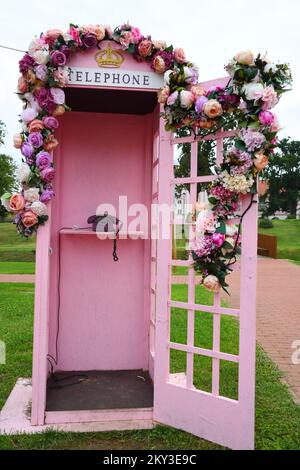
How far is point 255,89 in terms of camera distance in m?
2.87

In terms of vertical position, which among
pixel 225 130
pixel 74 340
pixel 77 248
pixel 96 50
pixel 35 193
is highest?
pixel 96 50

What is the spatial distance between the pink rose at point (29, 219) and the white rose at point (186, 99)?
4.14 feet

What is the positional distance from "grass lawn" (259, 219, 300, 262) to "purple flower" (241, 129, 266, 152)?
19418 millimetres

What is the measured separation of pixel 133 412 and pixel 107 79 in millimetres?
2431

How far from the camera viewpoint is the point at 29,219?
3145 mm

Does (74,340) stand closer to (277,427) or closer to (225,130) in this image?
(277,427)

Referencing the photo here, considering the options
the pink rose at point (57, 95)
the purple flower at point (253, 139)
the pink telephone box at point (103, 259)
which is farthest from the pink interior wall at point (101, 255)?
the purple flower at point (253, 139)

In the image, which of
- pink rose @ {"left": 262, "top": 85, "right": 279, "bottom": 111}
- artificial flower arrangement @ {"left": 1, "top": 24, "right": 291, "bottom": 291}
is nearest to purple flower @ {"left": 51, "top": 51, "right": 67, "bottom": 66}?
artificial flower arrangement @ {"left": 1, "top": 24, "right": 291, "bottom": 291}

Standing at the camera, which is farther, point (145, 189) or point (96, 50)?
point (145, 189)

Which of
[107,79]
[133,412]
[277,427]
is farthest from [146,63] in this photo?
[277,427]

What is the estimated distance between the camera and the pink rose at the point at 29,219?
3146mm
